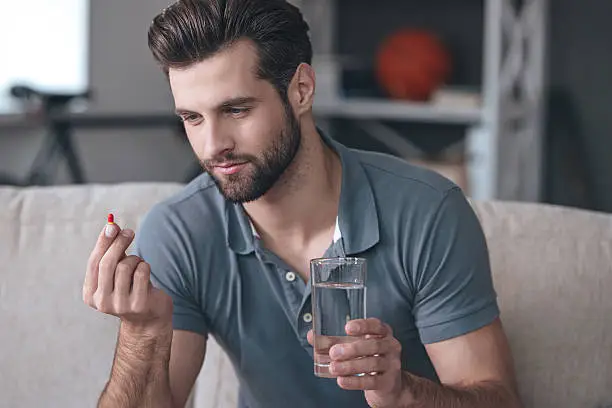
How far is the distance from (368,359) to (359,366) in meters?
0.02

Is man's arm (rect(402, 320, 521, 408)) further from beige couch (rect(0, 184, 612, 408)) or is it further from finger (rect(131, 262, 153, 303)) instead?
finger (rect(131, 262, 153, 303))

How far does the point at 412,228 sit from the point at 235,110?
14.0 inches

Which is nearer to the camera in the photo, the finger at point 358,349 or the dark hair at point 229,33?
the finger at point 358,349

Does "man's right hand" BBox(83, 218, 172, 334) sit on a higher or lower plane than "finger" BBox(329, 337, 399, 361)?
higher

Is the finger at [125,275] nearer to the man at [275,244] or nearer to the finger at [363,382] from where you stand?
the man at [275,244]

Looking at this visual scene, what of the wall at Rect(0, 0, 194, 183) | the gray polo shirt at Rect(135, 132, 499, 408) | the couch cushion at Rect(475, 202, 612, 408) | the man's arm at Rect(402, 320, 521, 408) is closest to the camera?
the man's arm at Rect(402, 320, 521, 408)

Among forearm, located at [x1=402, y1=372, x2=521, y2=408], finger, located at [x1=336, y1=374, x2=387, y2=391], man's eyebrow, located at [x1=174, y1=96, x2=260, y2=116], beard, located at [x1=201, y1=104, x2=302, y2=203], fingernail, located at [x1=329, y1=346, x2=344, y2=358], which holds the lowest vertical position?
forearm, located at [x1=402, y1=372, x2=521, y2=408]

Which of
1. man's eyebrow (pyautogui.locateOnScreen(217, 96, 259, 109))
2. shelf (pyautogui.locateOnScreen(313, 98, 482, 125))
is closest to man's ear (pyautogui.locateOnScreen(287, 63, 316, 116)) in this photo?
man's eyebrow (pyautogui.locateOnScreen(217, 96, 259, 109))

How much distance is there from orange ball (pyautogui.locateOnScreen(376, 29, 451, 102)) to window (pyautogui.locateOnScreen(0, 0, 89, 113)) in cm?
169

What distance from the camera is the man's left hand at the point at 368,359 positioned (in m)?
1.40

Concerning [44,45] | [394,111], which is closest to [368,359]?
[394,111]

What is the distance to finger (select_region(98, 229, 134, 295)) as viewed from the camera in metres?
1.54

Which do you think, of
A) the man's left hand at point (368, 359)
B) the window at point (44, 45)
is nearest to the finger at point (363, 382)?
the man's left hand at point (368, 359)

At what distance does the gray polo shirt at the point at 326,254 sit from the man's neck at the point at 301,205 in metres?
0.04
